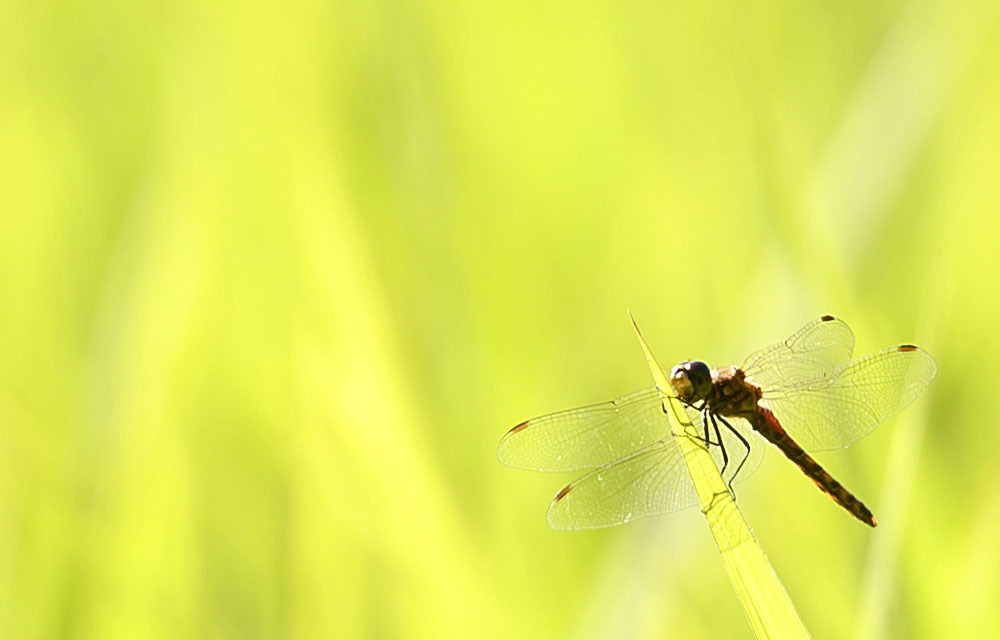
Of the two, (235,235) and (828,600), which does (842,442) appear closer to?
(828,600)

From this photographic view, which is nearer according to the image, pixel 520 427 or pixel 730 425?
pixel 520 427

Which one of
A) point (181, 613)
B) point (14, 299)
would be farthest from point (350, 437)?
point (14, 299)

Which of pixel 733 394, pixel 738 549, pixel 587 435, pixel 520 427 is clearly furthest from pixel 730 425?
pixel 738 549

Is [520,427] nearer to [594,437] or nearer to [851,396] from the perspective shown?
[594,437]

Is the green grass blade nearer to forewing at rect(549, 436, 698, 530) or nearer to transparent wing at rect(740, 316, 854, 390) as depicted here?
forewing at rect(549, 436, 698, 530)

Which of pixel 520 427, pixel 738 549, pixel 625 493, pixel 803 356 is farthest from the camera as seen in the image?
pixel 803 356
